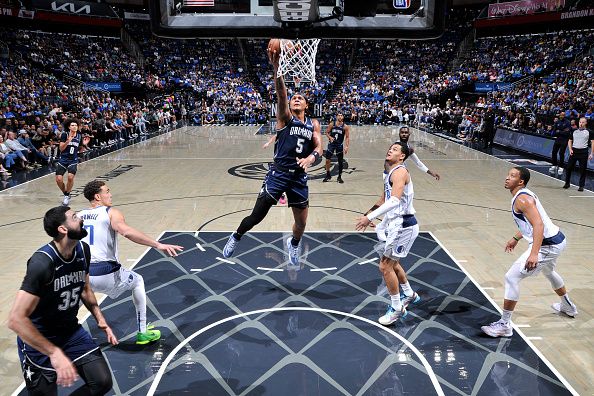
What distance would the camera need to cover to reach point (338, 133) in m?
11.7

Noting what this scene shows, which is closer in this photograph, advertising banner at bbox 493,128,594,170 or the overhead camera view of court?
the overhead camera view of court

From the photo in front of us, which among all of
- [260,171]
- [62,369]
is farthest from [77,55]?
[62,369]

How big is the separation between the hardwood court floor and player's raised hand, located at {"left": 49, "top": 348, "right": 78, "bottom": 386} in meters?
1.40

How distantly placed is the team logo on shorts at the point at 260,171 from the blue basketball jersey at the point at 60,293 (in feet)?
31.1

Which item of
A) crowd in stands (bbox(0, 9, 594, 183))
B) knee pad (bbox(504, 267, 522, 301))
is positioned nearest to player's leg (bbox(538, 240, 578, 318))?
knee pad (bbox(504, 267, 522, 301))

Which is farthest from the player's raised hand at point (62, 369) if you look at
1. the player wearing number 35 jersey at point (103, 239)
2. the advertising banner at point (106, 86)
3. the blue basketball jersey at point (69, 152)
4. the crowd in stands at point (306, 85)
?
the advertising banner at point (106, 86)

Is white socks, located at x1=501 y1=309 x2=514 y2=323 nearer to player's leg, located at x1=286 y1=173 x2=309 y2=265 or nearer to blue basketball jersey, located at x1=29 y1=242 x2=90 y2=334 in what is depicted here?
player's leg, located at x1=286 y1=173 x2=309 y2=265

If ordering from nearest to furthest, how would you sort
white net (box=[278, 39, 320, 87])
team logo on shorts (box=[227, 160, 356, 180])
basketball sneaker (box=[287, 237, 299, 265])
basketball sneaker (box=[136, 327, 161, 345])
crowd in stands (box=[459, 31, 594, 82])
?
basketball sneaker (box=[136, 327, 161, 345]), basketball sneaker (box=[287, 237, 299, 265]), white net (box=[278, 39, 320, 87]), team logo on shorts (box=[227, 160, 356, 180]), crowd in stands (box=[459, 31, 594, 82])

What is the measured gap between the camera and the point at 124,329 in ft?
15.6

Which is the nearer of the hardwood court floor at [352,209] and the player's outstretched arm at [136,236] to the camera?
the player's outstretched arm at [136,236]

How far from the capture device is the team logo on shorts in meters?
13.0

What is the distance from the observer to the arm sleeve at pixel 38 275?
288 cm

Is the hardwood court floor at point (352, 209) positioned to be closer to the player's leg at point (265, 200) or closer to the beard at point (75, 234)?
the beard at point (75, 234)

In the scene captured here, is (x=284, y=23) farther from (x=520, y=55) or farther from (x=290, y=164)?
(x=520, y=55)
